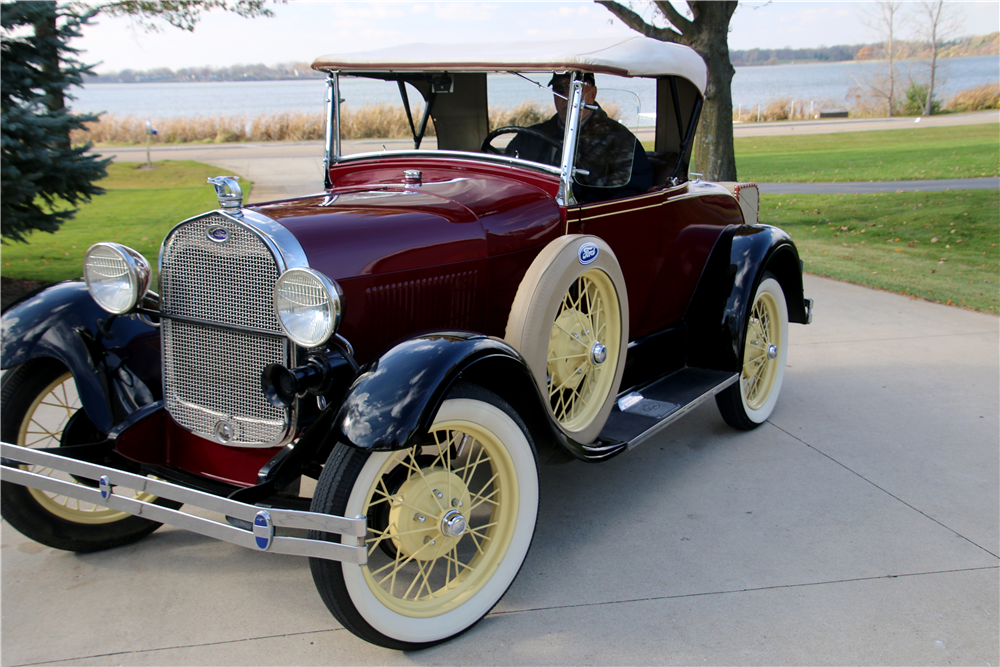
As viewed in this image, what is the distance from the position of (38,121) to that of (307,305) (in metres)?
4.57

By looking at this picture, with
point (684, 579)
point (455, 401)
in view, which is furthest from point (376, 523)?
point (684, 579)

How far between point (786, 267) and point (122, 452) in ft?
12.0

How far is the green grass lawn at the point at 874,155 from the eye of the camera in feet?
49.8

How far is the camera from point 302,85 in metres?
4.15

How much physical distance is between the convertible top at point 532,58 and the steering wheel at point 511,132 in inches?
14.2

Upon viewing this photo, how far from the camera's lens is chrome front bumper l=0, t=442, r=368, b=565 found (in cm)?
199

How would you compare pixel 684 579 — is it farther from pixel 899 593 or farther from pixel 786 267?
pixel 786 267

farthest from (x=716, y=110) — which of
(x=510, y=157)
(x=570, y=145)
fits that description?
(x=570, y=145)

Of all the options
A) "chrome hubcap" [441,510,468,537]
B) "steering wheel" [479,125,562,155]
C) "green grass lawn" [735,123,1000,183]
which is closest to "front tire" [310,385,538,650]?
"chrome hubcap" [441,510,468,537]

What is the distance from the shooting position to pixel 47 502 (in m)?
2.80

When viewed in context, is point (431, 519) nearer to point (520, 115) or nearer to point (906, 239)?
point (520, 115)

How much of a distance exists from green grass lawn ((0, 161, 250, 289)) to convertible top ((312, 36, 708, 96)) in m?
4.06

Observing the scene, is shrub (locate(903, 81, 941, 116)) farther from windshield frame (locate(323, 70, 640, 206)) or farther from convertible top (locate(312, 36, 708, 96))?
windshield frame (locate(323, 70, 640, 206))

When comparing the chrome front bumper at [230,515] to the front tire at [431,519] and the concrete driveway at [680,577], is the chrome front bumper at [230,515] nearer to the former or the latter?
the front tire at [431,519]
